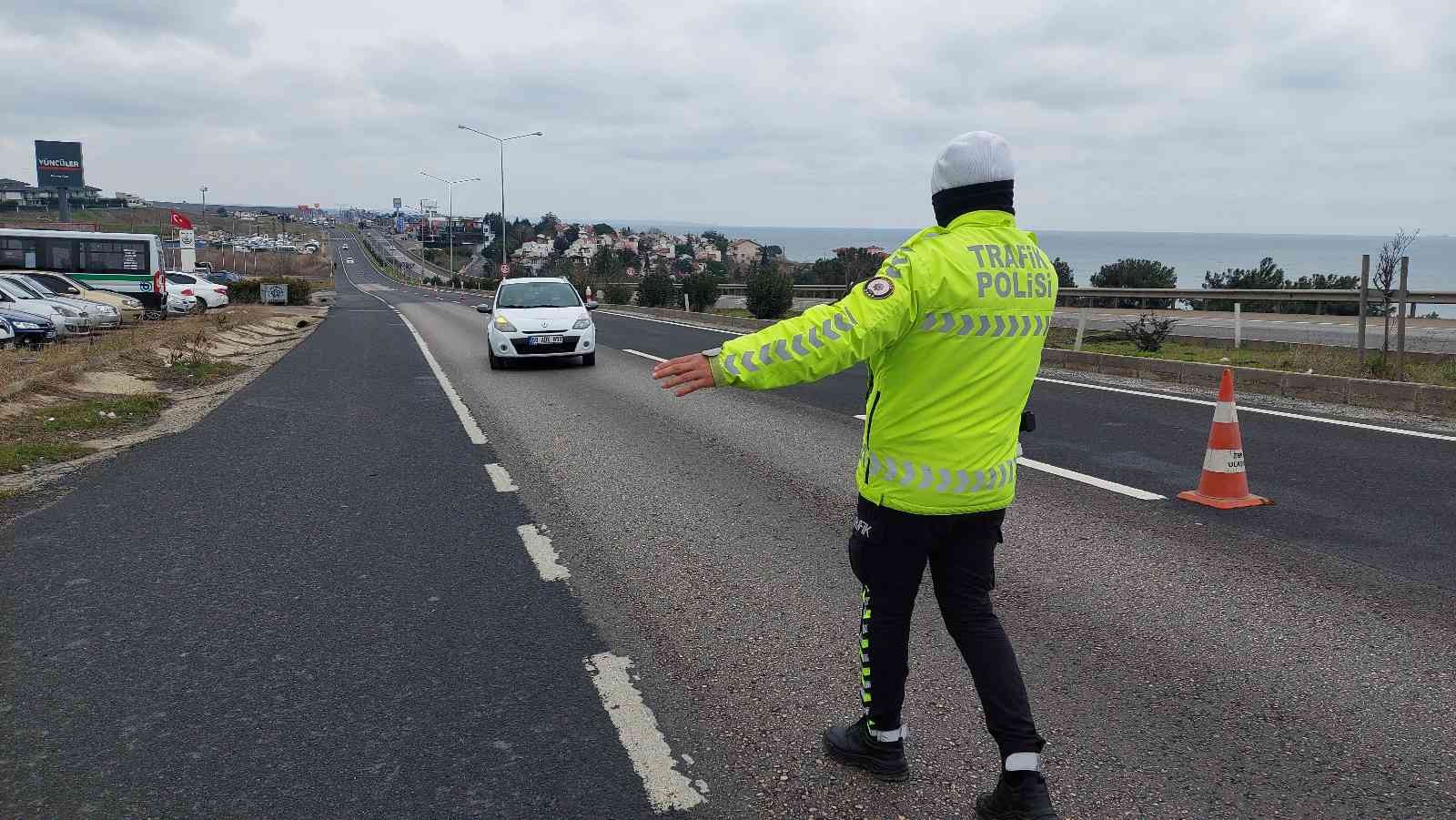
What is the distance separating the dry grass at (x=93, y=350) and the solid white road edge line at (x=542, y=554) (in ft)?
30.3

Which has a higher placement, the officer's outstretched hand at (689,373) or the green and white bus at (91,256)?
the green and white bus at (91,256)

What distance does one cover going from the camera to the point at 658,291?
43.2m

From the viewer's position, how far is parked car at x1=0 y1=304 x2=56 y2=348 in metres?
20.7

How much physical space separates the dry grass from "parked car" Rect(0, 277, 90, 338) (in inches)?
16.7

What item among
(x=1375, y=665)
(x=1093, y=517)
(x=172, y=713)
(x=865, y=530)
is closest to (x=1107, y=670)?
(x=1375, y=665)

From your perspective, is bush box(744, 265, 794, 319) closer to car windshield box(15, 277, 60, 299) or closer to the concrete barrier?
the concrete barrier

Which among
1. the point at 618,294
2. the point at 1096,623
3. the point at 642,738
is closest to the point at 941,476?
the point at 642,738

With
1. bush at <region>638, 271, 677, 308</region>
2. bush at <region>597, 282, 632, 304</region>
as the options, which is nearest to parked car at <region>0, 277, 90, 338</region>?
bush at <region>638, 271, 677, 308</region>

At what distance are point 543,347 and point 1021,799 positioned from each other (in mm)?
13748

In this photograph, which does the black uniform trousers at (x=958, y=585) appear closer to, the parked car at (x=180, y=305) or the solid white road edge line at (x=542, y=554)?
the solid white road edge line at (x=542, y=554)

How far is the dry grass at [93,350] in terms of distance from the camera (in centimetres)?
1344

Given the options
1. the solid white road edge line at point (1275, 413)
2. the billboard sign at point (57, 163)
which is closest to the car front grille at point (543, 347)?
the solid white road edge line at point (1275, 413)

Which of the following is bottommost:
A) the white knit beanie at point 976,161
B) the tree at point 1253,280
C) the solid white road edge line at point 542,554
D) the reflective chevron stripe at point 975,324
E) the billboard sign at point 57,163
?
the solid white road edge line at point 542,554

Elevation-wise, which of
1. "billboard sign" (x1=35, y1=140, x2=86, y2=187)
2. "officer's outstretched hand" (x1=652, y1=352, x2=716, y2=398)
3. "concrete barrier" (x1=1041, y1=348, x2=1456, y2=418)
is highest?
"billboard sign" (x1=35, y1=140, x2=86, y2=187)
